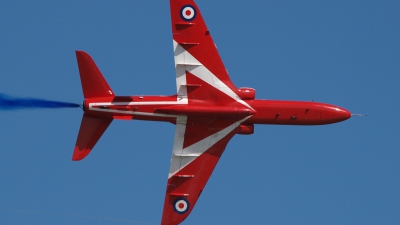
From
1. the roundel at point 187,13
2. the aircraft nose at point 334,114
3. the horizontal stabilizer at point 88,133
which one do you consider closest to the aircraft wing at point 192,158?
the horizontal stabilizer at point 88,133

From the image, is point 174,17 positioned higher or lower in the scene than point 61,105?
higher

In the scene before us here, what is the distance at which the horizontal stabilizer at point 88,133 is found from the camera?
54.3 m

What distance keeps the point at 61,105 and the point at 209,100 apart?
21.5ft

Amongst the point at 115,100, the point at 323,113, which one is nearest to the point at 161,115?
the point at 115,100

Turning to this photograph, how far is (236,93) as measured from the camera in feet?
180

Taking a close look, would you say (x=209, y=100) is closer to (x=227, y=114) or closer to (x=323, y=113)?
(x=227, y=114)

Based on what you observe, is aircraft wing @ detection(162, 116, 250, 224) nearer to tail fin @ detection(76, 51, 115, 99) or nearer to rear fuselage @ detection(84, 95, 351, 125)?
rear fuselage @ detection(84, 95, 351, 125)

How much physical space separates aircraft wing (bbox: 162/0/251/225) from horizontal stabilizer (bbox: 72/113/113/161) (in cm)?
334

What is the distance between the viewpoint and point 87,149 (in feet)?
179

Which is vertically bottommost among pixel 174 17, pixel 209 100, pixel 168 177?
pixel 168 177

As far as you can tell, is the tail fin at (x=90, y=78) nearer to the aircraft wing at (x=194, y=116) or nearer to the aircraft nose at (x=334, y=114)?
the aircraft wing at (x=194, y=116)

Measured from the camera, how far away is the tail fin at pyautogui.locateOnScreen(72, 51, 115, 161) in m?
53.8

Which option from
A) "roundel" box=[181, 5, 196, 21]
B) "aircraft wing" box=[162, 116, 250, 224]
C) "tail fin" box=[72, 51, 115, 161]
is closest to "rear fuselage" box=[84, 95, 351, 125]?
"tail fin" box=[72, 51, 115, 161]

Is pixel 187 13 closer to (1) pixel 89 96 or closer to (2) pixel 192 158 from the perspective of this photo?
(1) pixel 89 96
